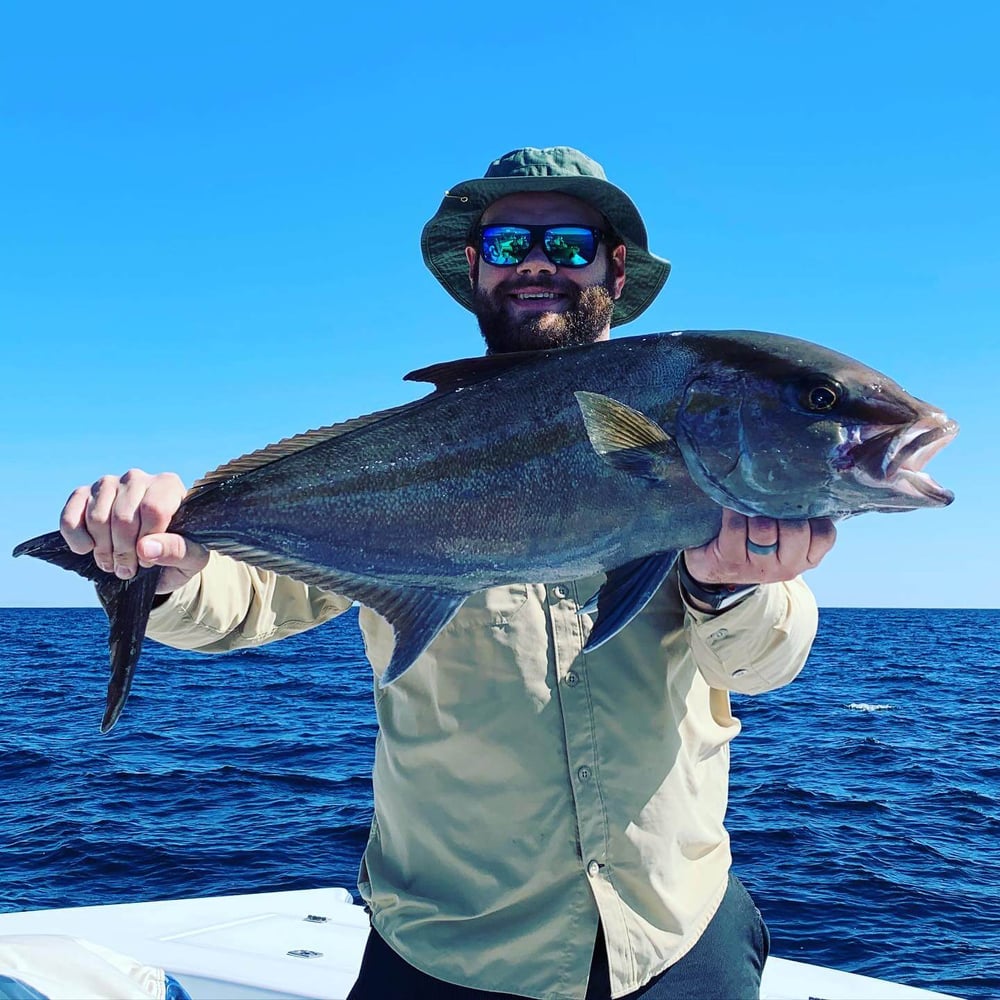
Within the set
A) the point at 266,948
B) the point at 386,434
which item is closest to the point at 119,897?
the point at 266,948

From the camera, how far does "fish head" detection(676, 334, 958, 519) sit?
107 inches

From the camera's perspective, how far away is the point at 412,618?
9.89 feet

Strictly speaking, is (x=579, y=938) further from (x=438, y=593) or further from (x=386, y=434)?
(x=386, y=434)

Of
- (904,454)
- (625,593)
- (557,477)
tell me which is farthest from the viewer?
(557,477)

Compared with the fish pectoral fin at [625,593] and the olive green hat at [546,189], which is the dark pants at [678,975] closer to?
the fish pectoral fin at [625,593]

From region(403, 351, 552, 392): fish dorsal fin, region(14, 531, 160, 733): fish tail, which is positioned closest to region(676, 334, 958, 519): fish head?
region(403, 351, 552, 392): fish dorsal fin

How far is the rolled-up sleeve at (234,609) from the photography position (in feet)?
10.9

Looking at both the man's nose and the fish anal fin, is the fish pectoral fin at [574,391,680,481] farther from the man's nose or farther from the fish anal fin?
the man's nose

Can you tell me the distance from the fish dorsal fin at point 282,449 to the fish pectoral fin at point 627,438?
0.75 meters

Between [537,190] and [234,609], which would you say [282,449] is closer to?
[234,609]

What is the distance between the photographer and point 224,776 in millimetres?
15992

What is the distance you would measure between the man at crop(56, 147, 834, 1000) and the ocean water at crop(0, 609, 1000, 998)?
705 cm

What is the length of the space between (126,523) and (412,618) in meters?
0.96

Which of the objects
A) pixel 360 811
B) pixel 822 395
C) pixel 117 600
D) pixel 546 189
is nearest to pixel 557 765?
pixel 822 395
